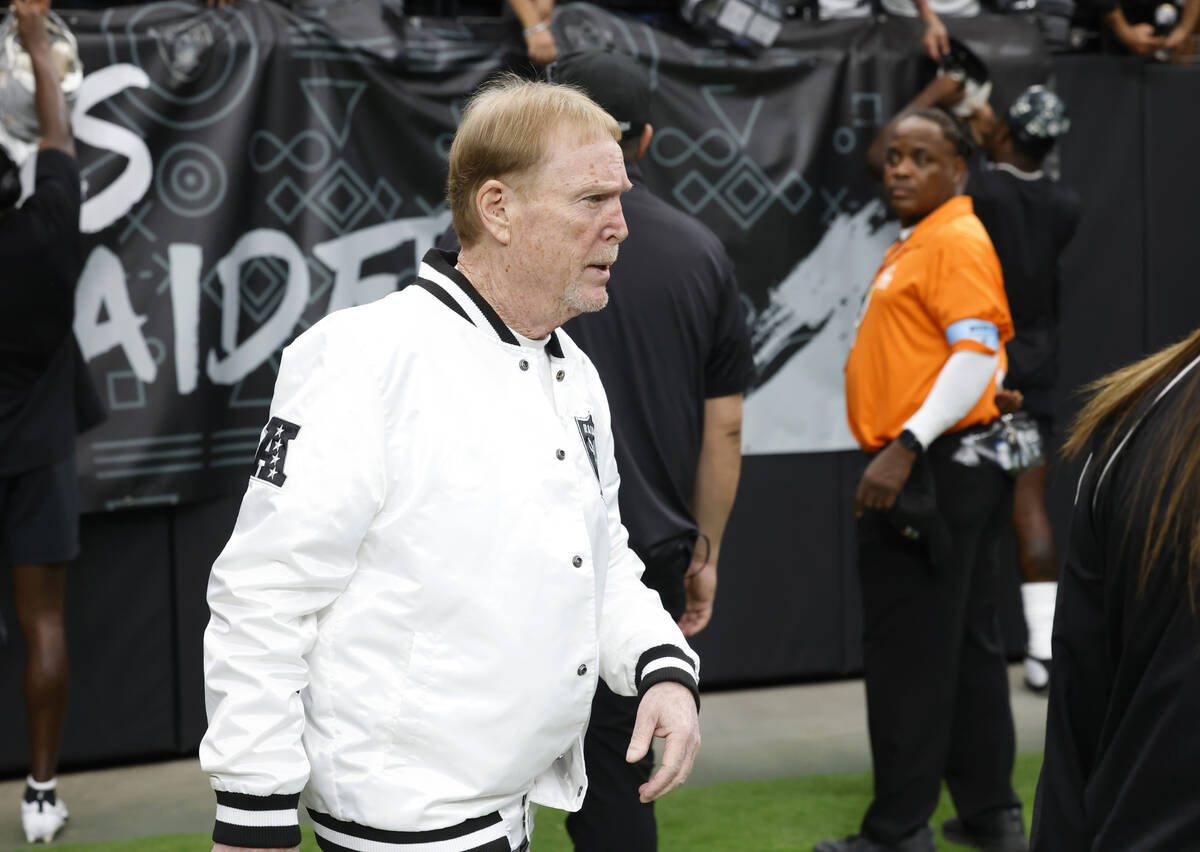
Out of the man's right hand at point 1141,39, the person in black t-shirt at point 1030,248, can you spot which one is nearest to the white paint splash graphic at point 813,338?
the person in black t-shirt at point 1030,248

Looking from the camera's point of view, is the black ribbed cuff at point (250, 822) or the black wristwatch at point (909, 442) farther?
the black wristwatch at point (909, 442)

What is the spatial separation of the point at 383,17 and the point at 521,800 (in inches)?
124

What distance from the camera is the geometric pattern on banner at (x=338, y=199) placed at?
4.21 metres

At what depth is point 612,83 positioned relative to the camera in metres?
2.70

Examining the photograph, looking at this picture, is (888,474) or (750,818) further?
(750,818)

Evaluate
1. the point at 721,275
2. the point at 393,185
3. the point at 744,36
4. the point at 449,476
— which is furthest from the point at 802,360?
the point at 449,476

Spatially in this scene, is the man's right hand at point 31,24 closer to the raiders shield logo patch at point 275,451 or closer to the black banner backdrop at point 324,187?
the black banner backdrop at point 324,187

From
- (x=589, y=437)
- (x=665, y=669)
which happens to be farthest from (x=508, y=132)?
(x=665, y=669)

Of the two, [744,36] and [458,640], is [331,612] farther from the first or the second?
[744,36]

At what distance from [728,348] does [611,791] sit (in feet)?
2.92

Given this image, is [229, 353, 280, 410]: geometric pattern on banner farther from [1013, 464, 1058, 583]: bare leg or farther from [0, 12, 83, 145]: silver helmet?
[1013, 464, 1058, 583]: bare leg

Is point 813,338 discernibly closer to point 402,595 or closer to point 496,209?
point 496,209

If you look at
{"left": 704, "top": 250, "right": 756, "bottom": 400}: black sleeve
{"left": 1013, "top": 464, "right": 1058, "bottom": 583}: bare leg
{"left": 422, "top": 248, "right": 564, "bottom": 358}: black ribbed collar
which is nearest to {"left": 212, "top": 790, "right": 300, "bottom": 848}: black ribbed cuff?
{"left": 422, "top": 248, "right": 564, "bottom": 358}: black ribbed collar

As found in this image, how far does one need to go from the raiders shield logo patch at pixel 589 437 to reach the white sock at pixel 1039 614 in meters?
3.25
